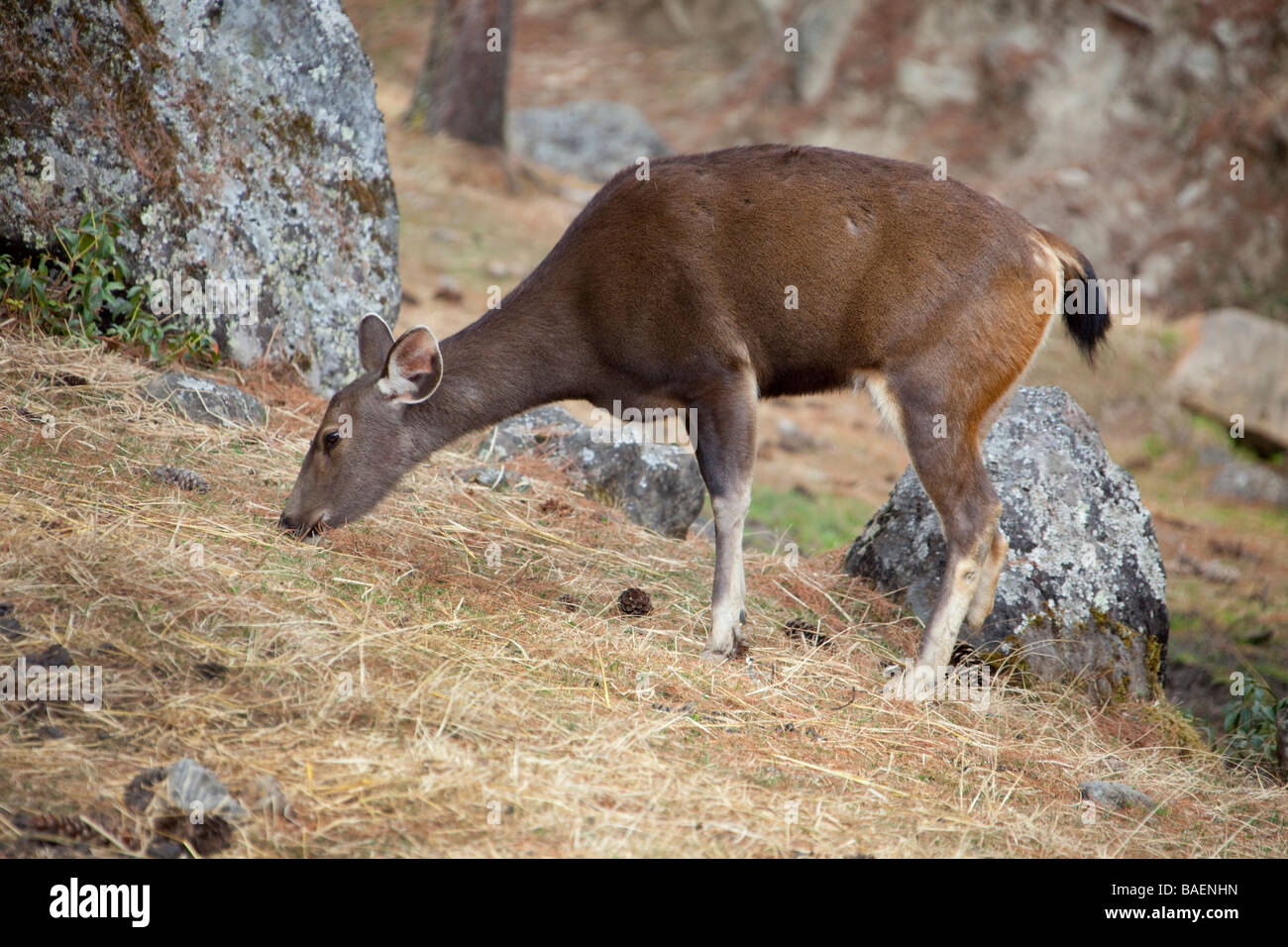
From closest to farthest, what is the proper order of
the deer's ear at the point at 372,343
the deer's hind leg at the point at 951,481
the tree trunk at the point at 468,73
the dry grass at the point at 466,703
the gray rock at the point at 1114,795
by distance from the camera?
the dry grass at the point at 466,703 → the gray rock at the point at 1114,795 → the deer's hind leg at the point at 951,481 → the deer's ear at the point at 372,343 → the tree trunk at the point at 468,73

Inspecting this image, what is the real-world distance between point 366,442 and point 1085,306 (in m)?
3.55

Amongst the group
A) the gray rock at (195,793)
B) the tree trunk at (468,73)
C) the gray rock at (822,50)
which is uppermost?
the gray rock at (822,50)

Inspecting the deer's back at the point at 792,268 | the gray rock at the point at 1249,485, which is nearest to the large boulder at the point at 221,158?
the deer's back at the point at 792,268

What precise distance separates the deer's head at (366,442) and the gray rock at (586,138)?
14273 millimetres

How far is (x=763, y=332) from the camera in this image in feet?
18.4

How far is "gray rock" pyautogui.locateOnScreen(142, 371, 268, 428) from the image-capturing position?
6461mm

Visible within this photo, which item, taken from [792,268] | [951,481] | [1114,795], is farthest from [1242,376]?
[1114,795]

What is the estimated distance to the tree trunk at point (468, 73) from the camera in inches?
627

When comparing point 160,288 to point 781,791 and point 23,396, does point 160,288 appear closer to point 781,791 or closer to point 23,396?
point 23,396

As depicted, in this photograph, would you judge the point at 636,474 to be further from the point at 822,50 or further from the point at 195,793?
the point at 822,50

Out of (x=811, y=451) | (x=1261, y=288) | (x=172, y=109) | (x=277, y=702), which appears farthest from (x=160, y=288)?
(x=1261, y=288)

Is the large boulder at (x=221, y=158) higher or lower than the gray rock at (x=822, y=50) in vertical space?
lower

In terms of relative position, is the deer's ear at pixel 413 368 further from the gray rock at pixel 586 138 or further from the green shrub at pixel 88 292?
the gray rock at pixel 586 138

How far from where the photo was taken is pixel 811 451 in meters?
12.1
